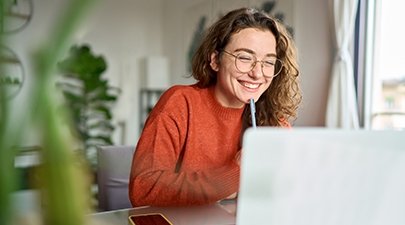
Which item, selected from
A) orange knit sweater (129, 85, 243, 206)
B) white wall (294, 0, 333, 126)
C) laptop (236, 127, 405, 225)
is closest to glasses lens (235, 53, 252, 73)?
orange knit sweater (129, 85, 243, 206)

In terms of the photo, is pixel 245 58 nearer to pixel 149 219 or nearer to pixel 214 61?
pixel 214 61

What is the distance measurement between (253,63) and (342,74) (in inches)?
47.4

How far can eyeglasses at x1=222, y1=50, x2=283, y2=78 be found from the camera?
0.90 meters

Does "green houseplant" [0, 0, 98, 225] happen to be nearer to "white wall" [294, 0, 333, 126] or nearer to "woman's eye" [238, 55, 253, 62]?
"woman's eye" [238, 55, 253, 62]

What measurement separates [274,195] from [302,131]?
0.21ft

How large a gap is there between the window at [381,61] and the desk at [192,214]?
44.1 inches

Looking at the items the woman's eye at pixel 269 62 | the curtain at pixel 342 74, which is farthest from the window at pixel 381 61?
the woman's eye at pixel 269 62

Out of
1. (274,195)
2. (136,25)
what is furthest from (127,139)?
(274,195)

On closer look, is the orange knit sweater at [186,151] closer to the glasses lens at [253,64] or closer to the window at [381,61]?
the glasses lens at [253,64]

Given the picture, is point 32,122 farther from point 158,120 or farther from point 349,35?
point 349,35

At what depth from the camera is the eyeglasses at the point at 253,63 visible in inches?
35.5

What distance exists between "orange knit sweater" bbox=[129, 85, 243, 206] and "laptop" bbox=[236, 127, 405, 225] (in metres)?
0.40

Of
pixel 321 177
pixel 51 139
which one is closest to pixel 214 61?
pixel 321 177

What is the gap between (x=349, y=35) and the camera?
73.7 inches
